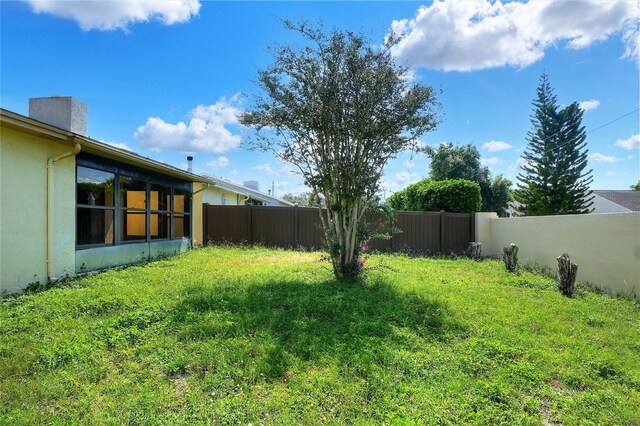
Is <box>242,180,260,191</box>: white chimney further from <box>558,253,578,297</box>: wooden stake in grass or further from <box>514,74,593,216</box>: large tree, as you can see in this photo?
<box>558,253,578,297</box>: wooden stake in grass

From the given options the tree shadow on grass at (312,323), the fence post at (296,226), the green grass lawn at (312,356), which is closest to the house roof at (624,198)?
the fence post at (296,226)

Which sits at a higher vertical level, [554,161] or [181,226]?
[554,161]

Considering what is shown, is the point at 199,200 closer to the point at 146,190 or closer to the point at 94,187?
the point at 146,190

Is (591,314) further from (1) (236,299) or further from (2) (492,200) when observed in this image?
(2) (492,200)

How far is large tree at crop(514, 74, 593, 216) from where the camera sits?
18.5 m

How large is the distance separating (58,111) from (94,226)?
2345mm

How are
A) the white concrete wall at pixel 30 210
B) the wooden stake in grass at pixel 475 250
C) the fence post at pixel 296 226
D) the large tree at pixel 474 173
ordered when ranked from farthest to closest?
the large tree at pixel 474 173 < the fence post at pixel 296 226 < the wooden stake in grass at pixel 475 250 < the white concrete wall at pixel 30 210

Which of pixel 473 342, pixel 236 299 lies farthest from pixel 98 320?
pixel 473 342

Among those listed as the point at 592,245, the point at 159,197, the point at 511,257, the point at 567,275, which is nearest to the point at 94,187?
the point at 159,197

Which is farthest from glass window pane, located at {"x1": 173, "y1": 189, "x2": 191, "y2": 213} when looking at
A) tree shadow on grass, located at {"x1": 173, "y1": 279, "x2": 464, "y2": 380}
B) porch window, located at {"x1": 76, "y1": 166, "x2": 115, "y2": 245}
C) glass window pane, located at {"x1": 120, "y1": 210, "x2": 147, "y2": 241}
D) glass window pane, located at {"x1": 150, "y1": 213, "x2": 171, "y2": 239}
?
tree shadow on grass, located at {"x1": 173, "y1": 279, "x2": 464, "y2": 380}

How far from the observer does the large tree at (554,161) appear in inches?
728

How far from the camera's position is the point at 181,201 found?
10.2 metres

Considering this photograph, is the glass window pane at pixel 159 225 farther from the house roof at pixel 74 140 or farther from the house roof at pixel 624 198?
the house roof at pixel 624 198

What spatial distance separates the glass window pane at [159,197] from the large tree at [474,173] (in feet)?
63.8
